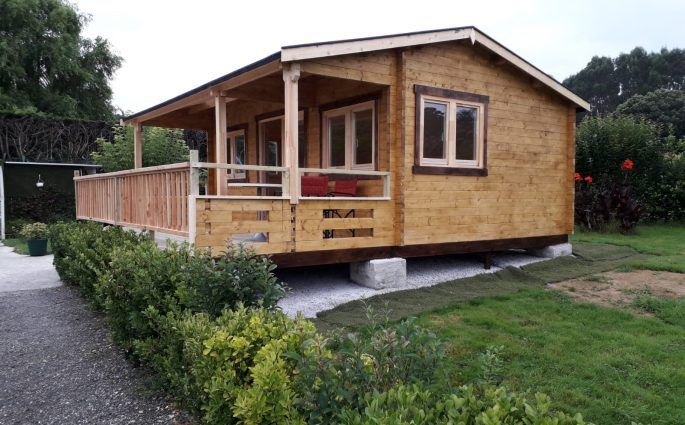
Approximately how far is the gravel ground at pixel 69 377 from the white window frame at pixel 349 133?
435cm

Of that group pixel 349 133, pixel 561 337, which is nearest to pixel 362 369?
pixel 561 337

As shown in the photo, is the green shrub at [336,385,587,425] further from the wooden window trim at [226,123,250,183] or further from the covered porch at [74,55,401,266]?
the wooden window trim at [226,123,250,183]

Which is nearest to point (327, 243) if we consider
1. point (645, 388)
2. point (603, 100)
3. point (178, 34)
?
point (645, 388)

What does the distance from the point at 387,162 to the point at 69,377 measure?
15.7ft

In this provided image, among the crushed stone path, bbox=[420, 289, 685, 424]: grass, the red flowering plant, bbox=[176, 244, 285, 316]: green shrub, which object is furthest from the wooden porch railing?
the red flowering plant

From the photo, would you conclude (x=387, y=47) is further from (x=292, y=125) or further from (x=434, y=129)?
(x=292, y=125)

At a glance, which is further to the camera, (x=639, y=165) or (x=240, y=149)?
(x=639, y=165)

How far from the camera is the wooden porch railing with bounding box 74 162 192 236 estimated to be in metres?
6.27

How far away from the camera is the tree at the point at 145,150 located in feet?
49.9

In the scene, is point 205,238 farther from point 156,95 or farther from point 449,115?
point 156,95

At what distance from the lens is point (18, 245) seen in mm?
12938

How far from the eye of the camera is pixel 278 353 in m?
2.46

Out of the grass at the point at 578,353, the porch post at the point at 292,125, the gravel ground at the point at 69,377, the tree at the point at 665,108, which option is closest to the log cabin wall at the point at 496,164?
the porch post at the point at 292,125

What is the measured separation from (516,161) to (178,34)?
22342 mm
